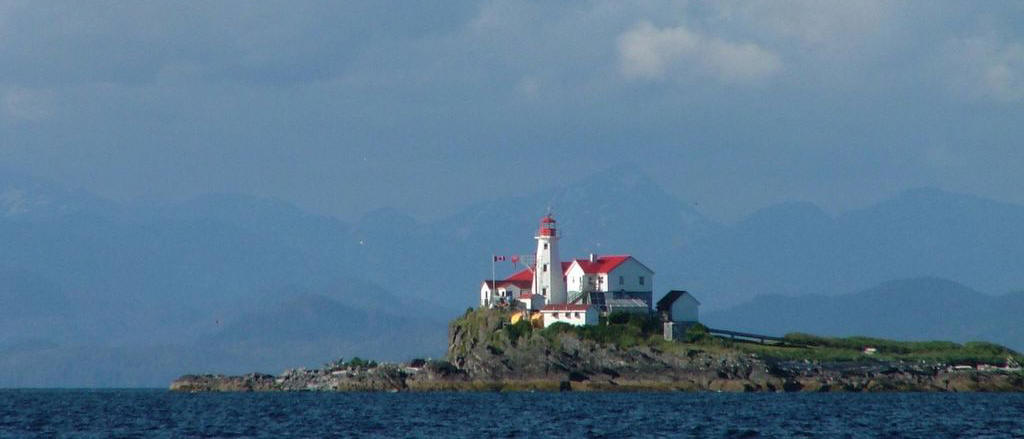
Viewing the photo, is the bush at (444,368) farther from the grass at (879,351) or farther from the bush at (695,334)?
the grass at (879,351)

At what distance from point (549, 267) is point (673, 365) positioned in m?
15.7

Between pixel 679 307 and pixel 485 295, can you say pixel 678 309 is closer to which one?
pixel 679 307

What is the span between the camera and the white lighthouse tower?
12356 centimetres

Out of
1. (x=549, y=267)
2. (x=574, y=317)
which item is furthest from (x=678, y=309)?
(x=549, y=267)

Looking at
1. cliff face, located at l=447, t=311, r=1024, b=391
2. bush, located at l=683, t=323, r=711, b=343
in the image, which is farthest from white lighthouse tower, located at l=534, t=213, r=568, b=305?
bush, located at l=683, t=323, r=711, b=343

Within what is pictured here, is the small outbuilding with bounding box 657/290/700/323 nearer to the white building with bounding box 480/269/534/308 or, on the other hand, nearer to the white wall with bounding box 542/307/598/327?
the white wall with bounding box 542/307/598/327

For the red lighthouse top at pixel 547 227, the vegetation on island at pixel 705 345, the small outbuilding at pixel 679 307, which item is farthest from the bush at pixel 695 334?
the red lighthouse top at pixel 547 227

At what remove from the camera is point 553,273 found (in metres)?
124

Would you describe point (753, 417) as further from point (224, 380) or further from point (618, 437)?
point (224, 380)

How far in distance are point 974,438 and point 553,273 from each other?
2223 inches

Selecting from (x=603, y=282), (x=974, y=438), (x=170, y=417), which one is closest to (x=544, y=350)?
(x=603, y=282)

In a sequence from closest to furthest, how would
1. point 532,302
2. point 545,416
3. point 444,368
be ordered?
point 545,416 < point 444,368 < point 532,302

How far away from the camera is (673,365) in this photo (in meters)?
112

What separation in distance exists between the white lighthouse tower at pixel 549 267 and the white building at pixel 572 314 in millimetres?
3586
